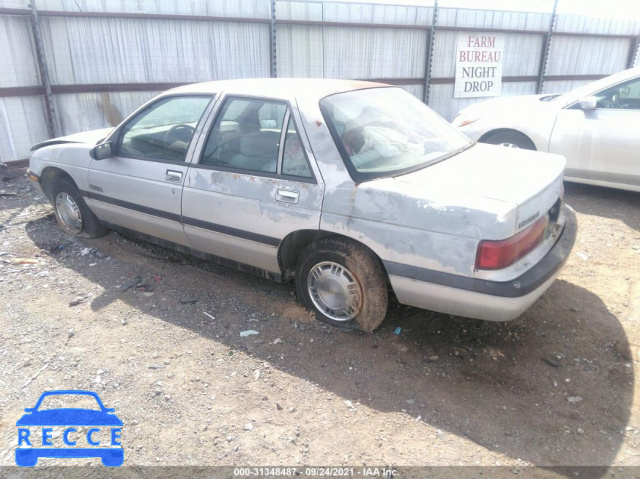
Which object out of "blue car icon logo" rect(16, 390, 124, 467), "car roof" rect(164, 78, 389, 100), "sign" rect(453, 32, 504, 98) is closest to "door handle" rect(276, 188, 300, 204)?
"car roof" rect(164, 78, 389, 100)

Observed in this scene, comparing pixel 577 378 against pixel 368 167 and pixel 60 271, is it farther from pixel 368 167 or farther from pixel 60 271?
pixel 60 271

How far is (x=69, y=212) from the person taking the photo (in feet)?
17.1

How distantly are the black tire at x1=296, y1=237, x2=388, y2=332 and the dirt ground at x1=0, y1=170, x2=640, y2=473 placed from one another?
150 millimetres

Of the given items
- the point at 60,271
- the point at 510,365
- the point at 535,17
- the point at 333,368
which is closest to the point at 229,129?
the point at 333,368

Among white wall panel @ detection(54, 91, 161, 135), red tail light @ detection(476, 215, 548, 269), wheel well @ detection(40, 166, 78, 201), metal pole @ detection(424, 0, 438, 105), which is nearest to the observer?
red tail light @ detection(476, 215, 548, 269)

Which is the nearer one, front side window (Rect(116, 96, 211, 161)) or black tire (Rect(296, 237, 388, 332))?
black tire (Rect(296, 237, 388, 332))

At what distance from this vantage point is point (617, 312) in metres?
3.82

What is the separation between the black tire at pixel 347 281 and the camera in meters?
3.32

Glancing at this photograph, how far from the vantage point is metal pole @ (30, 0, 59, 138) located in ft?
23.9

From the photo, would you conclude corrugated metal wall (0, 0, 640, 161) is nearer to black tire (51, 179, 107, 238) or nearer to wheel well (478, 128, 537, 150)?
black tire (51, 179, 107, 238)

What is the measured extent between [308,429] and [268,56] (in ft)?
25.0

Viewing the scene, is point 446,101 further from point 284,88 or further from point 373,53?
point 284,88

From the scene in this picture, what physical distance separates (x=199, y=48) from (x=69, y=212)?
4.44 metres

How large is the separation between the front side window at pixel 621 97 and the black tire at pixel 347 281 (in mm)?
4351
